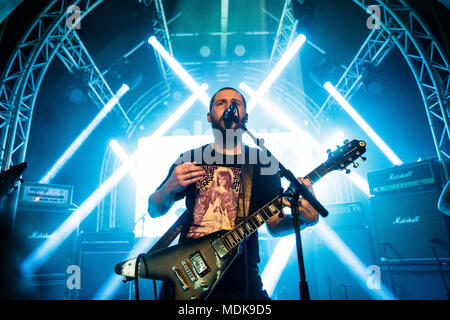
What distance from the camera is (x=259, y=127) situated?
9445 millimetres

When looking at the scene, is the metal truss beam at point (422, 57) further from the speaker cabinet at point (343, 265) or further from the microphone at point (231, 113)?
the microphone at point (231, 113)

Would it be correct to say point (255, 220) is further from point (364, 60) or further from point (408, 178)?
point (364, 60)

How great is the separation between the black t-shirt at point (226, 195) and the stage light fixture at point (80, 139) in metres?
5.27

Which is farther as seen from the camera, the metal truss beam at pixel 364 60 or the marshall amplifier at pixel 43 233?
the metal truss beam at pixel 364 60

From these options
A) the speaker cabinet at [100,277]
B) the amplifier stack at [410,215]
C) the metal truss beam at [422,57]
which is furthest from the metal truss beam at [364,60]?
the speaker cabinet at [100,277]

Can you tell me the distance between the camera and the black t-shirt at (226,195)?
1.85 meters

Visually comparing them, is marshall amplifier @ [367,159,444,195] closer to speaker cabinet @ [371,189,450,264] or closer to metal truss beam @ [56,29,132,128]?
speaker cabinet @ [371,189,450,264]

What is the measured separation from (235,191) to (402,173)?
3.64 metres

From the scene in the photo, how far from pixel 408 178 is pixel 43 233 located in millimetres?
6085

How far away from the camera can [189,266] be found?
5.91 feet

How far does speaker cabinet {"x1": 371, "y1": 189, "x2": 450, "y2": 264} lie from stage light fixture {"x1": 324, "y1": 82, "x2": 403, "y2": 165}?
5.69ft

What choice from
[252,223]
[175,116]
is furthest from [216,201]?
[175,116]

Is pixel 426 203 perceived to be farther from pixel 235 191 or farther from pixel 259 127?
pixel 259 127
